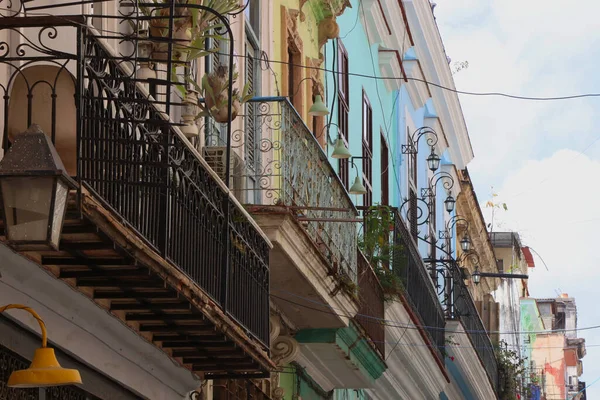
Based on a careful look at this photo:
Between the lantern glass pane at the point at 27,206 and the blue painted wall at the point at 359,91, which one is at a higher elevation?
the blue painted wall at the point at 359,91

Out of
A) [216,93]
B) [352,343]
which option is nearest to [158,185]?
[216,93]

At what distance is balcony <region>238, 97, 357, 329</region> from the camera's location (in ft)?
34.4

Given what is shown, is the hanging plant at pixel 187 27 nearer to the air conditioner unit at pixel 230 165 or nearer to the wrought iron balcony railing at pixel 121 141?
the wrought iron balcony railing at pixel 121 141

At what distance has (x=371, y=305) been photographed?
1419 cm

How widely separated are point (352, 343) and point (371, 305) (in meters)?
0.88

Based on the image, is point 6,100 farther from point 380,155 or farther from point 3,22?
point 380,155

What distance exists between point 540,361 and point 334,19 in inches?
1353

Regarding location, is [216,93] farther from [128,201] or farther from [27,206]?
[27,206]

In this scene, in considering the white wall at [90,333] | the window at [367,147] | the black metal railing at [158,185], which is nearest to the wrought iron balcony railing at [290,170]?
the black metal railing at [158,185]

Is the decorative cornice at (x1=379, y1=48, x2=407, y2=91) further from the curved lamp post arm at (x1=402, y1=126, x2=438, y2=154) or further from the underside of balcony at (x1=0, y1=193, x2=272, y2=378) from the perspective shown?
the underside of balcony at (x1=0, y1=193, x2=272, y2=378)

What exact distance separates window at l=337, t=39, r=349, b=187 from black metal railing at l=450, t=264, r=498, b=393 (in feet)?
17.3

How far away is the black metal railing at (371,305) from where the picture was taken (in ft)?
44.4

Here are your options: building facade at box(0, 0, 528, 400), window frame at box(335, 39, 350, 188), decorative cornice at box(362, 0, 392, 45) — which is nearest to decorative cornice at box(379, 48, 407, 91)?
building facade at box(0, 0, 528, 400)

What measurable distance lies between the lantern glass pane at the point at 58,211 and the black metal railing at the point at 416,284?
30.6 ft
